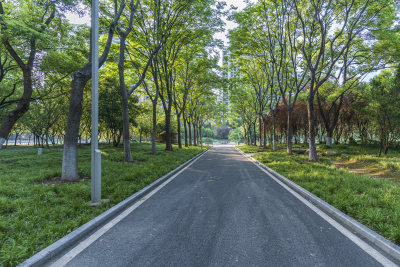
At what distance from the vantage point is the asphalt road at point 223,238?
2.45 m

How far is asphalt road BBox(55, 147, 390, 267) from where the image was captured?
2449mm

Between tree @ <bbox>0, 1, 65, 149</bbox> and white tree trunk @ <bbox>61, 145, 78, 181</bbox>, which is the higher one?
tree @ <bbox>0, 1, 65, 149</bbox>

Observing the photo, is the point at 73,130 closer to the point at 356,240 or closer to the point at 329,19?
the point at 356,240

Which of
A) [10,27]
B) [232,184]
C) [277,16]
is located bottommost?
[232,184]

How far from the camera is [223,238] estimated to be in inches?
116

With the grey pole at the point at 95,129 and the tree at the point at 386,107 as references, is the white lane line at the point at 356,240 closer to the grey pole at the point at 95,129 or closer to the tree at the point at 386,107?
the grey pole at the point at 95,129

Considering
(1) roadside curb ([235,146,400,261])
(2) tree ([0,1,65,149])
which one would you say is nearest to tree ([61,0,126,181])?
(2) tree ([0,1,65,149])

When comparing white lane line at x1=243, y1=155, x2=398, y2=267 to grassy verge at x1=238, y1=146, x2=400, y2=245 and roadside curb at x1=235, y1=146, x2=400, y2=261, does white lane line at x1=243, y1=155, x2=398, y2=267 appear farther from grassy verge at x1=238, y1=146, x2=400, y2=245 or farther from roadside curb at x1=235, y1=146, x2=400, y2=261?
grassy verge at x1=238, y1=146, x2=400, y2=245

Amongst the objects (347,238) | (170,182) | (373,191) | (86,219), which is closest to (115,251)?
(86,219)

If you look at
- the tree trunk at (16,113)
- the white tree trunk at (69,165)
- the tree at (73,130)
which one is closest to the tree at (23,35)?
the tree trunk at (16,113)

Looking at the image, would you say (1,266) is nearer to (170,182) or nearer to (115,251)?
(115,251)

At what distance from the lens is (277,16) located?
A: 12.8 metres

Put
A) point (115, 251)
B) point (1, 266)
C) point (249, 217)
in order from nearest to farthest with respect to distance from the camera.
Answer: point (1, 266) → point (115, 251) → point (249, 217)

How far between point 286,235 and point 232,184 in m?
3.48
